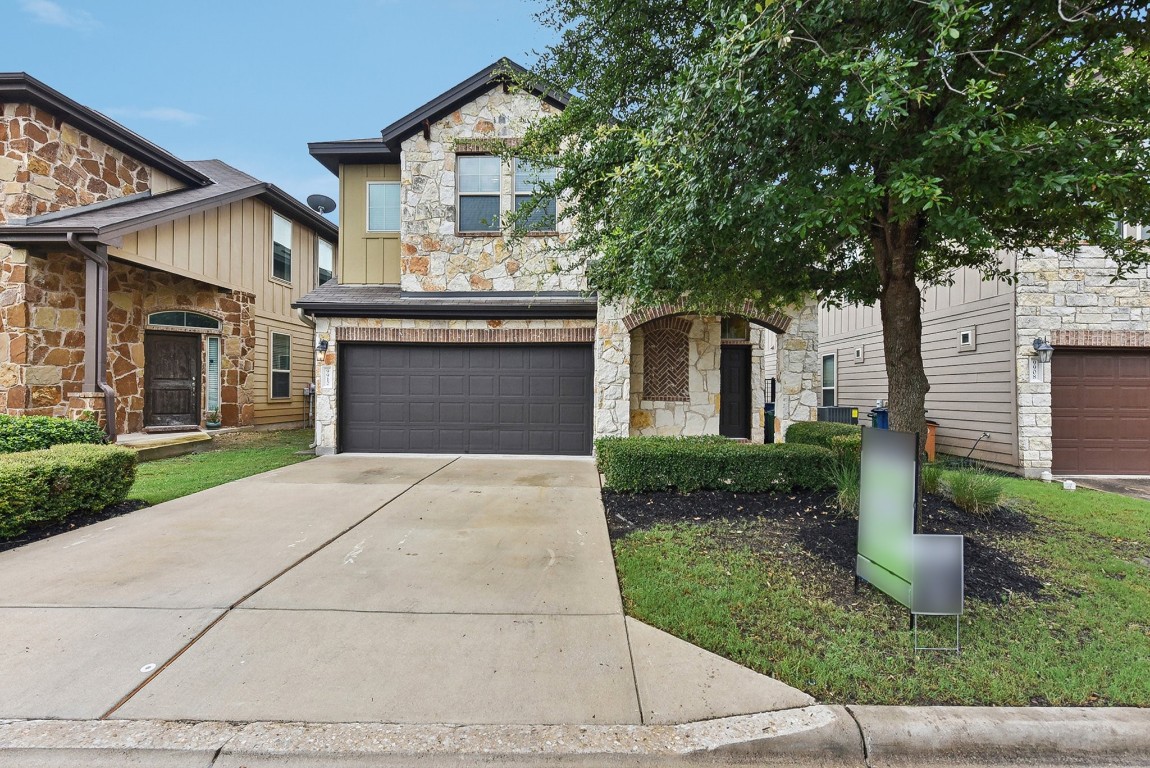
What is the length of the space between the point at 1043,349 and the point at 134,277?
1663 cm

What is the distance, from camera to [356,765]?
7.00ft

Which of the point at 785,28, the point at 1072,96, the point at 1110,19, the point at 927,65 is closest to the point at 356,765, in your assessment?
the point at 785,28

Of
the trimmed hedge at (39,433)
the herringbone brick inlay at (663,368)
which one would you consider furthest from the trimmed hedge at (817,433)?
the trimmed hedge at (39,433)

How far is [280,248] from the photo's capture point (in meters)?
13.5

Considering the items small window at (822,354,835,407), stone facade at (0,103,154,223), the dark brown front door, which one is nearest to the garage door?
the dark brown front door

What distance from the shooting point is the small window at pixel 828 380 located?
14.2 metres

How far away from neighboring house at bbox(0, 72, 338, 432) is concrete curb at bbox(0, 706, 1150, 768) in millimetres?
8480

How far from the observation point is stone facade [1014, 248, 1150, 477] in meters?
8.02

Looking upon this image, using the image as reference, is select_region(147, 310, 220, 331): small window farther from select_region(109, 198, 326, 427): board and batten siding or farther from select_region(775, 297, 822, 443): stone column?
select_region(775, 297, 822, 443): stone column

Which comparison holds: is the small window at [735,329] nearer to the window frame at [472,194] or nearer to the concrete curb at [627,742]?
the window frame at [472,194]

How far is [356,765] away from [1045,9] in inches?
245

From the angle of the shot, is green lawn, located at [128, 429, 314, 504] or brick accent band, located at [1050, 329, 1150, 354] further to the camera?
brick accent band, located at [1050, 329, 1150, 354]

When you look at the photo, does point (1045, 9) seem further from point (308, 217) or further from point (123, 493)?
point (308, 217)

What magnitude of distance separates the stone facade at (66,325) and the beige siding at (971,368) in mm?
13450
